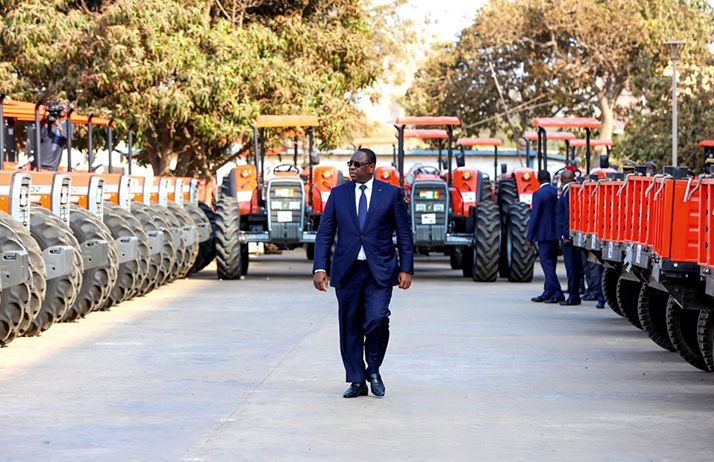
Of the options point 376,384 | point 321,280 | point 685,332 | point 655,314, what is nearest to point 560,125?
point 655,314

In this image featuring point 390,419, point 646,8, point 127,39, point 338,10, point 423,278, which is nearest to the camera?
point 390,419

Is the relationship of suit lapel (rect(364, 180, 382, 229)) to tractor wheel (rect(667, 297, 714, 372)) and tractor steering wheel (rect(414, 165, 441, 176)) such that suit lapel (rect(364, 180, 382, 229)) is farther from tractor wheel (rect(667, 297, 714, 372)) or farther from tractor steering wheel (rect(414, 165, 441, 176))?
tractor steering wheel (rect(414, 165, 441, 176))

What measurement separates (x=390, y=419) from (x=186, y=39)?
23.6m

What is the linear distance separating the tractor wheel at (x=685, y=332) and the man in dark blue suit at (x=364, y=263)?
297 centimetres

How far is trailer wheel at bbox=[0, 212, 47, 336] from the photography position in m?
15.0

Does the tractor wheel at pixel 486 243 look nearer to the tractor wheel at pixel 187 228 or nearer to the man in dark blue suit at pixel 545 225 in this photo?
the man in dark blue suit at pixel 545 225

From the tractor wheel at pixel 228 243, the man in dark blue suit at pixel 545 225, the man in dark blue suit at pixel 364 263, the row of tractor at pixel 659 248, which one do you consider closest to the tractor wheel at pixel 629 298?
the row of tractor at pixel 659 248

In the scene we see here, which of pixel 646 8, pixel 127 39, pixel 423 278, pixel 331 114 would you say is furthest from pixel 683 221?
pixel 646 8

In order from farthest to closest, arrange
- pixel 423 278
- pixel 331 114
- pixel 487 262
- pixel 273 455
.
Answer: pixel 331 114
pixel 423 278
pixel 487 262
pixel 273 455

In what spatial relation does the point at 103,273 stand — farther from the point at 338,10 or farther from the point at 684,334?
the point at 338,10

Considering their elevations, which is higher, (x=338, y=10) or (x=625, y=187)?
(x=338, y=10)

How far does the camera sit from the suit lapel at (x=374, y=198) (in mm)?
12164

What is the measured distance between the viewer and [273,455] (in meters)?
9.38

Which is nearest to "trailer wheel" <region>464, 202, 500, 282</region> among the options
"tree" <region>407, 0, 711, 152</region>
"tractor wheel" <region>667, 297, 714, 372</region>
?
"tractor wheel" <region>667, 297, 714, 372</region>
